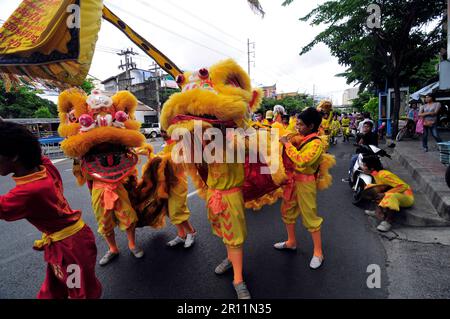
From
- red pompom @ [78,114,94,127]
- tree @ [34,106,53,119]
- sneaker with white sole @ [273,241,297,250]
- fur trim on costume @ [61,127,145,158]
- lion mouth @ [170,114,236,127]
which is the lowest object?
sneaker with white sole @ [273,241,297,250]

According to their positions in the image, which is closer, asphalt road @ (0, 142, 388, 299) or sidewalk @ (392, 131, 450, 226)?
asphalt road @ (0, 142, 388, 299)

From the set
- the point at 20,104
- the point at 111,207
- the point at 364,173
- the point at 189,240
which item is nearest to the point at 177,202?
the point at 189,240

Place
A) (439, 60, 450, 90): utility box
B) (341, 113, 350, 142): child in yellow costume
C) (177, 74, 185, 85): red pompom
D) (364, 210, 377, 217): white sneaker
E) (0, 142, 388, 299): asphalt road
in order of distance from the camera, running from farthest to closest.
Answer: (341, 113, 350, 142): child in yellow costume, (439, 60, 450, 90): utility box, (364, 210, 377, 217): white sneaker, (0, 142, 388, 299): asphalt road, (177, 74, 185, 85): red pompom

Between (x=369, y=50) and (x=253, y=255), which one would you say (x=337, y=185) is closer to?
(x=253, y=255)

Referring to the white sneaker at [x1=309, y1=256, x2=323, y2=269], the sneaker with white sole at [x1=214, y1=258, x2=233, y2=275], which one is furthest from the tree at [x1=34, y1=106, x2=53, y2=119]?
the white sneaker at [x1=309, y1=256, x2=323, y2=269]

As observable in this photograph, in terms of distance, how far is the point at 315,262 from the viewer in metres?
2.63

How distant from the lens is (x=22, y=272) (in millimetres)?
2822

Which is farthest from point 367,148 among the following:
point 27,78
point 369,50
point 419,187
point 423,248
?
point 369,50

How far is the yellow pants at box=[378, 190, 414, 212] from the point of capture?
10.8 feet

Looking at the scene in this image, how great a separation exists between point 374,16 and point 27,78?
8.64 meters

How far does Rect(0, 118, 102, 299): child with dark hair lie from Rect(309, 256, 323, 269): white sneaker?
1935 mm

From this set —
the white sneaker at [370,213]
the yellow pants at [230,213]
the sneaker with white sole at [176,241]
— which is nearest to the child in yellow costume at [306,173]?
the yellow pants at [230,213]

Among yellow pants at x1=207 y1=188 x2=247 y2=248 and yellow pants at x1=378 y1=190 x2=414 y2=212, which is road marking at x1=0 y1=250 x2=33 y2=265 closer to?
yellow pants at x1=207 y1=188 x2=247 y2=248

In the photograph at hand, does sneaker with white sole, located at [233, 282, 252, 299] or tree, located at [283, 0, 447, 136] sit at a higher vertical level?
tree, located at [283, 0, 447, 136]
